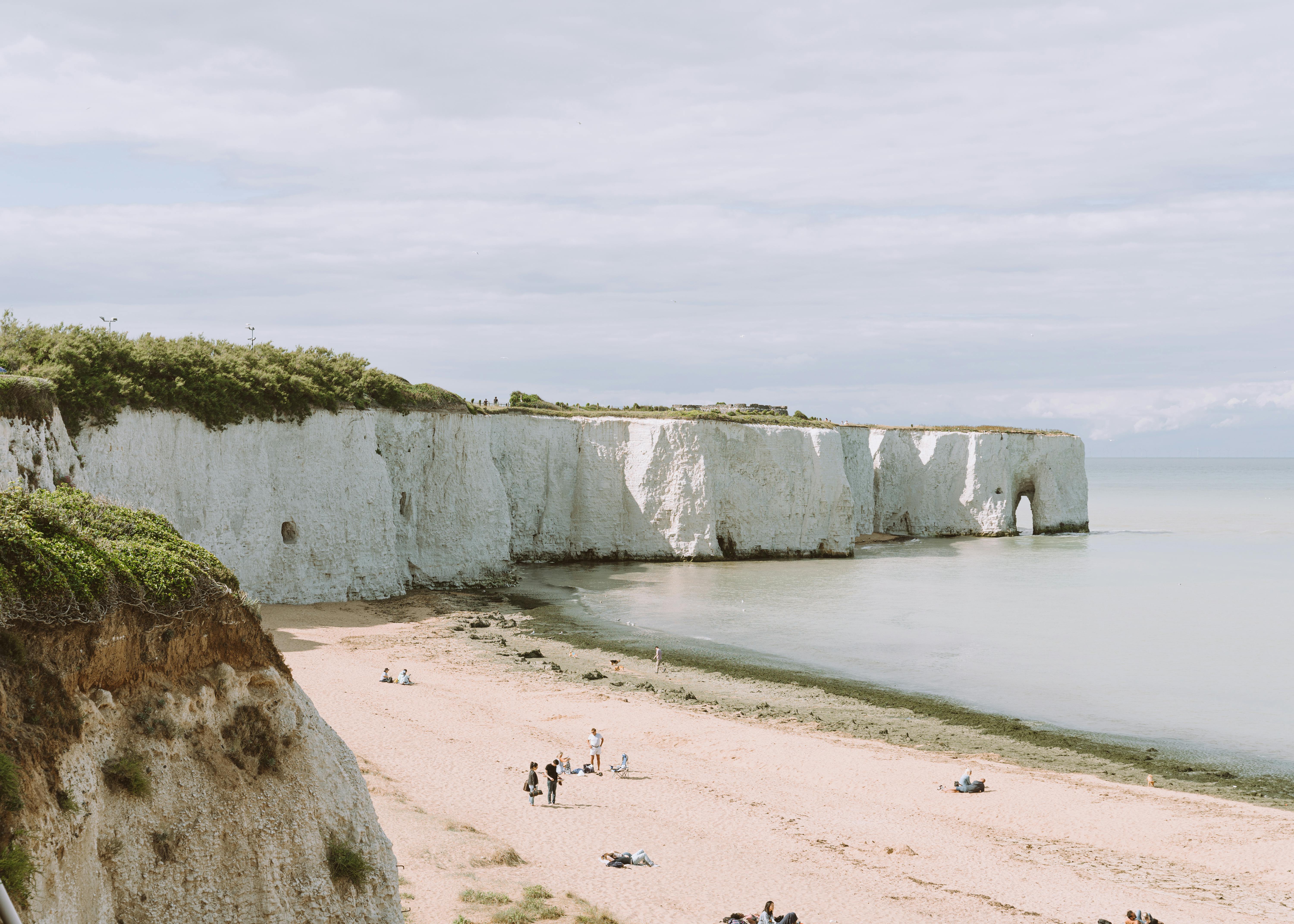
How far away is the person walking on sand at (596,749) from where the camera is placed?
19578 mm

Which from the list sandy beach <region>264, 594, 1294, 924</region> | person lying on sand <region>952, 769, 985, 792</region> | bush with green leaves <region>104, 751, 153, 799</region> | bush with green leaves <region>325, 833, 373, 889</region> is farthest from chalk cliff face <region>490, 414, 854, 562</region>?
bush with green leaves <region>104, 751, 153, 799</region>

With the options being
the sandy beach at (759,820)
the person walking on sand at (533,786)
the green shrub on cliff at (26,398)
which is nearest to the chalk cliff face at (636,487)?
the sandy beach at (759,820)

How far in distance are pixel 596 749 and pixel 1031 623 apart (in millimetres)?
23238

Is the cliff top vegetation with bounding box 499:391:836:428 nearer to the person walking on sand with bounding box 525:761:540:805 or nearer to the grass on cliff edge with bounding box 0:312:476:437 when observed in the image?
the grass on cliff edge with bounding box 0:312:476:437

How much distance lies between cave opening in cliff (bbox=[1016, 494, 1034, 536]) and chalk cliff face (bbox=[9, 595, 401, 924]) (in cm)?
6624

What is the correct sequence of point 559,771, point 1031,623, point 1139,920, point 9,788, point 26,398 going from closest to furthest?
point 9,788 < point 1139,920 < point 559,771 < point 26,398 < point 1031,623

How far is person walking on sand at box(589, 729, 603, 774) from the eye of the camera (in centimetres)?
1958

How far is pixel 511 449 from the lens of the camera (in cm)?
4847

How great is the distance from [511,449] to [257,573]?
57.7 ft

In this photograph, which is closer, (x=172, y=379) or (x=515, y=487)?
(x=172, y=379)

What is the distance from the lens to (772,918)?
1291 centimetres

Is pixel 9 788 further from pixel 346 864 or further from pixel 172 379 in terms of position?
pixel 172 379

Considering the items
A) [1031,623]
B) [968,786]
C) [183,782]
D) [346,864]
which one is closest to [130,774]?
[183,782]

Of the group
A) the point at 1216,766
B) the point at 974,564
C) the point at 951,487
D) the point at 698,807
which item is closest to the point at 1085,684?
the point at 1216,766
